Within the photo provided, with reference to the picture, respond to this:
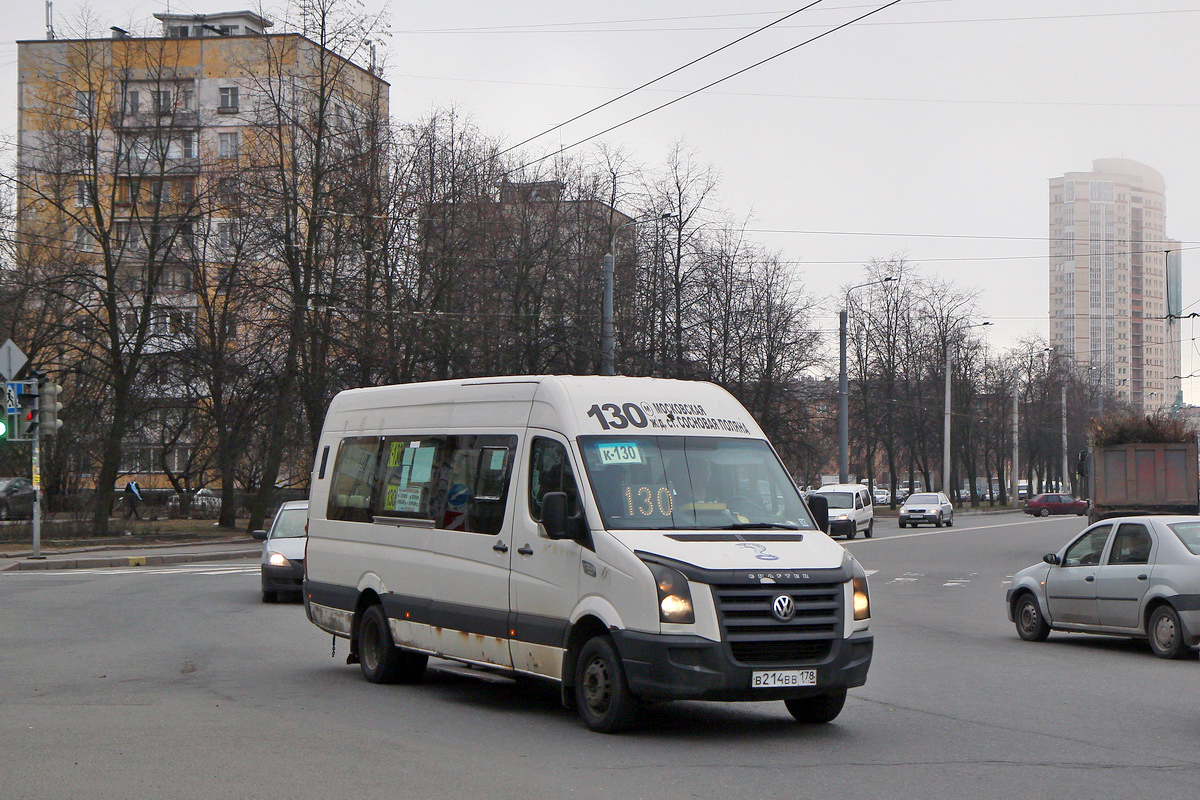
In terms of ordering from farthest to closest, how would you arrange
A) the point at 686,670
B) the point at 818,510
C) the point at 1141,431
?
the point at 1141,431 → the point at 818,510 → the point at 686,670

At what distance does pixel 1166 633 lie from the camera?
1398 centimetres

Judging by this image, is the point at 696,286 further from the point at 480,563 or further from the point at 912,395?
the point at 480,563

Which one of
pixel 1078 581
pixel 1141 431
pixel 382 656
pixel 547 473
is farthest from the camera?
pixel 1141 431

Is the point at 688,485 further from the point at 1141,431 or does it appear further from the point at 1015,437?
the point at 1015,437

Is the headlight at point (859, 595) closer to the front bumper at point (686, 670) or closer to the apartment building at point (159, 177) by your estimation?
the front bumper at point (686, 670)

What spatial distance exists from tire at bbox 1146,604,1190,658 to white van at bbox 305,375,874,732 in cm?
583

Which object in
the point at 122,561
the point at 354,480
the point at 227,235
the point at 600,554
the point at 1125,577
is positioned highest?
the point at 227,235

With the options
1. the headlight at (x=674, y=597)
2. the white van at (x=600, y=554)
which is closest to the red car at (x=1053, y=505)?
the white van at (x=600, y=554)

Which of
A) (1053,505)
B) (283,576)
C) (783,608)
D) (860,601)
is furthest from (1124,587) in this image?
(1053,505)

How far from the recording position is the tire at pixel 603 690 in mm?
8703

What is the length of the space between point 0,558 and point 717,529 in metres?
26.1

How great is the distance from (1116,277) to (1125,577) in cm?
13639

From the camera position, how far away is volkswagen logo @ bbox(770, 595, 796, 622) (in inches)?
338

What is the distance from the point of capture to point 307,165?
3991 centimetres
